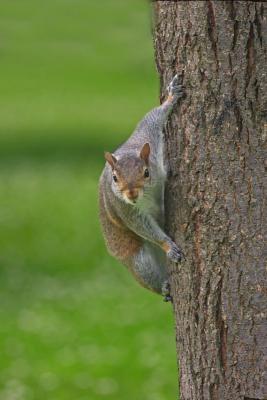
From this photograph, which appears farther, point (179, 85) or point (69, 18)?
point (69, 18)

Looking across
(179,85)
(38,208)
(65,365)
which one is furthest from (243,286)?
(38,208)

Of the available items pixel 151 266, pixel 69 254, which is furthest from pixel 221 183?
pixel 69 254

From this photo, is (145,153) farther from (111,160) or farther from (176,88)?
(176,88)

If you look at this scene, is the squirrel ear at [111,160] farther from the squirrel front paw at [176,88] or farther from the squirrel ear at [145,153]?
the squirrel front paw at [176,88]

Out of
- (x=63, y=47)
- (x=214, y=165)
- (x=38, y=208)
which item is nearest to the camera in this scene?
(x=214, y=165)

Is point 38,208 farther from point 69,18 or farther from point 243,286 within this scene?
point 69,18

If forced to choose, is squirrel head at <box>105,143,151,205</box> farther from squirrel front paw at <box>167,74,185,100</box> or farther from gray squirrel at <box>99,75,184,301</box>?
squirrel front paw at <box>167,74,185,100</box>

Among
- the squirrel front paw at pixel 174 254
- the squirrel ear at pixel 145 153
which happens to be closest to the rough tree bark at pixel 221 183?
the squirrel front paw at pixel 174 254

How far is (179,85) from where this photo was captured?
427 cm

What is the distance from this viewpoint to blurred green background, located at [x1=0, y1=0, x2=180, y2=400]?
9.23 meters

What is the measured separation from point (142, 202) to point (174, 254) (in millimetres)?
377

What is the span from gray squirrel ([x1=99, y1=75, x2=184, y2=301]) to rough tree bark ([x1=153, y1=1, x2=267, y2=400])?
4.9 inches

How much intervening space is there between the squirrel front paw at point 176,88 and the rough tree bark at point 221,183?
0.03 metres

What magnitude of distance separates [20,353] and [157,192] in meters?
5.64
